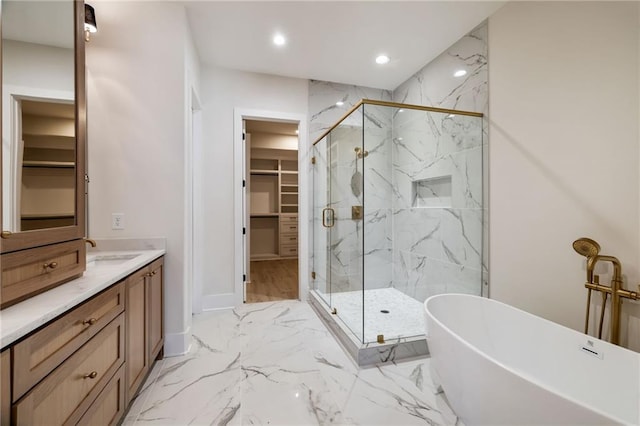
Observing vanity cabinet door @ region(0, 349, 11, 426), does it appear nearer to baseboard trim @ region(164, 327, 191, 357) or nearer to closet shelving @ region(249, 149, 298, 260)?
baseboard trim @ region(164, 327, 191, 357)

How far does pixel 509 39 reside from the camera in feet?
6.67

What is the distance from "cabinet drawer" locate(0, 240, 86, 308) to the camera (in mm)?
860

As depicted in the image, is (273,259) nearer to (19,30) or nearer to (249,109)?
(249,109)

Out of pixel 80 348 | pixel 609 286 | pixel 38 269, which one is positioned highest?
pixel 38 269

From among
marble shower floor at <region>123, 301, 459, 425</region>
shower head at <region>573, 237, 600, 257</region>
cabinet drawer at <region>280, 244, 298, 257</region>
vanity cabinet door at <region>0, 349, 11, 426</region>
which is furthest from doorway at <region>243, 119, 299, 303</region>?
vanity cabinet door at <region>0, 349, 11, 426</region>

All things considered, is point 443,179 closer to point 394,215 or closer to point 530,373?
point 394,215

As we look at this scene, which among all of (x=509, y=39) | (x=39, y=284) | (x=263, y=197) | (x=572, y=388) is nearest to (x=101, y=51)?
(x=39, y=284)

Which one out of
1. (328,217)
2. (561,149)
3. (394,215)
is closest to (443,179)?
(394,215)

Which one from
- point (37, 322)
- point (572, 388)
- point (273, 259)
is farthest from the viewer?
point (273, 259)

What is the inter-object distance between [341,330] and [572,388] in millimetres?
1455

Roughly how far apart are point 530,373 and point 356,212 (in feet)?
5.69

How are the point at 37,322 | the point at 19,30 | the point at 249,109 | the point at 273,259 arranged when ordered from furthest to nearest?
the point at 273,259
the point at 249,109
the point at 19,30
the point at 37,322

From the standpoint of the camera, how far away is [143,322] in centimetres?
164

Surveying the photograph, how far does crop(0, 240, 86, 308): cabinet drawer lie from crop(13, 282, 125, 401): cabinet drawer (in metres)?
0.16
